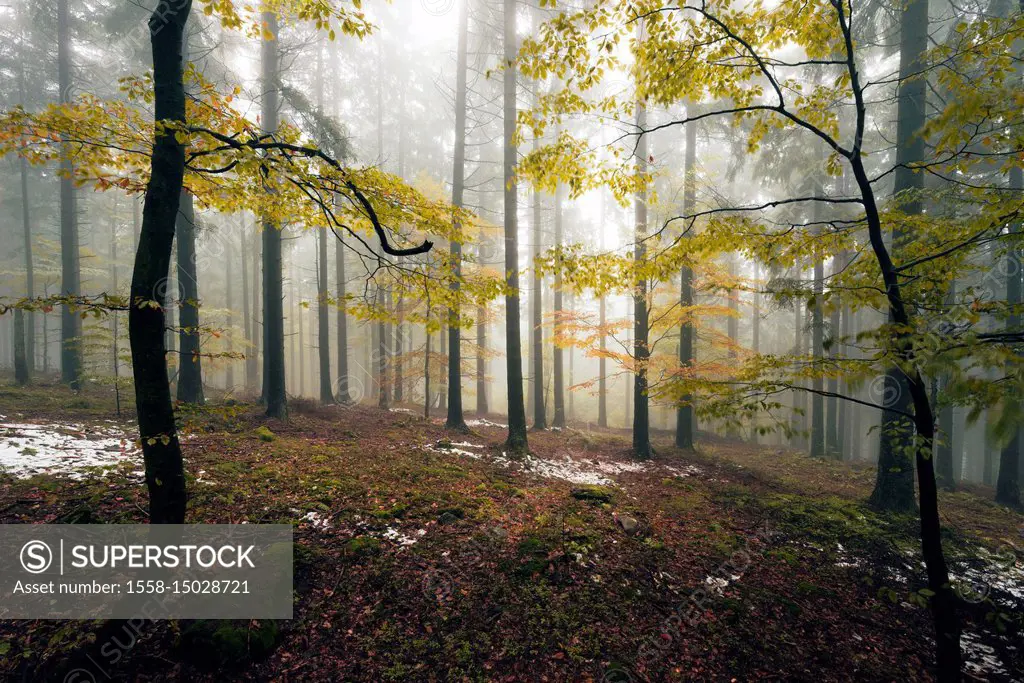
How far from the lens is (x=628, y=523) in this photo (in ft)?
20.9

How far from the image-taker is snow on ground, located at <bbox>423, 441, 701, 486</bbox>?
888 cm

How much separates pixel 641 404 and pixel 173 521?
10241mm

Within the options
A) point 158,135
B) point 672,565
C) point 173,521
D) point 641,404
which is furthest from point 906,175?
point 173,521

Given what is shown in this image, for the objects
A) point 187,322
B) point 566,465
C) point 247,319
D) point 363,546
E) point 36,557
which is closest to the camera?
point 36,557

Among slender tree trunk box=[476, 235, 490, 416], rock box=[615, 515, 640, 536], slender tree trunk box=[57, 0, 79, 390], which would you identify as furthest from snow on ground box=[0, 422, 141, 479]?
slender tree trunk box=[476, 235, 490, 416]

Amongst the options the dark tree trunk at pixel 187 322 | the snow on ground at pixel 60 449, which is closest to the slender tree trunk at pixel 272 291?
the dark tree trunk at pixel 187 322

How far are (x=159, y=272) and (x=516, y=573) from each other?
503cm

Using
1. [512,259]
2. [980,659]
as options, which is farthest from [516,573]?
[512,259]

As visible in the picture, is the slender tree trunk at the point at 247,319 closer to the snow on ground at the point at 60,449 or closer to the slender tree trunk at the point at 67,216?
the slender tree trunk at the point at 67,216

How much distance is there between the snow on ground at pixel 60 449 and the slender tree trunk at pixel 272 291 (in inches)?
115

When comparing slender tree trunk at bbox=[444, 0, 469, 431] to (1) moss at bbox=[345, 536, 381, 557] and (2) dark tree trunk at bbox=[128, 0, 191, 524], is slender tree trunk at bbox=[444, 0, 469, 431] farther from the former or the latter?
(2) dark tree trunk at bbox=[128, 0, 191, 524]

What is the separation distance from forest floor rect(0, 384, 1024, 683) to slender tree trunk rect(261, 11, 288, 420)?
2.25 meters

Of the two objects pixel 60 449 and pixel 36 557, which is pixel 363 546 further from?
pixel 60 449

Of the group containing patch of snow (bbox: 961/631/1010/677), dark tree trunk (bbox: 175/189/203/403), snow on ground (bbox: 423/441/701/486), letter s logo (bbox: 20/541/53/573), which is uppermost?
dark tree trunk (bbox: 175/189/203/403)
